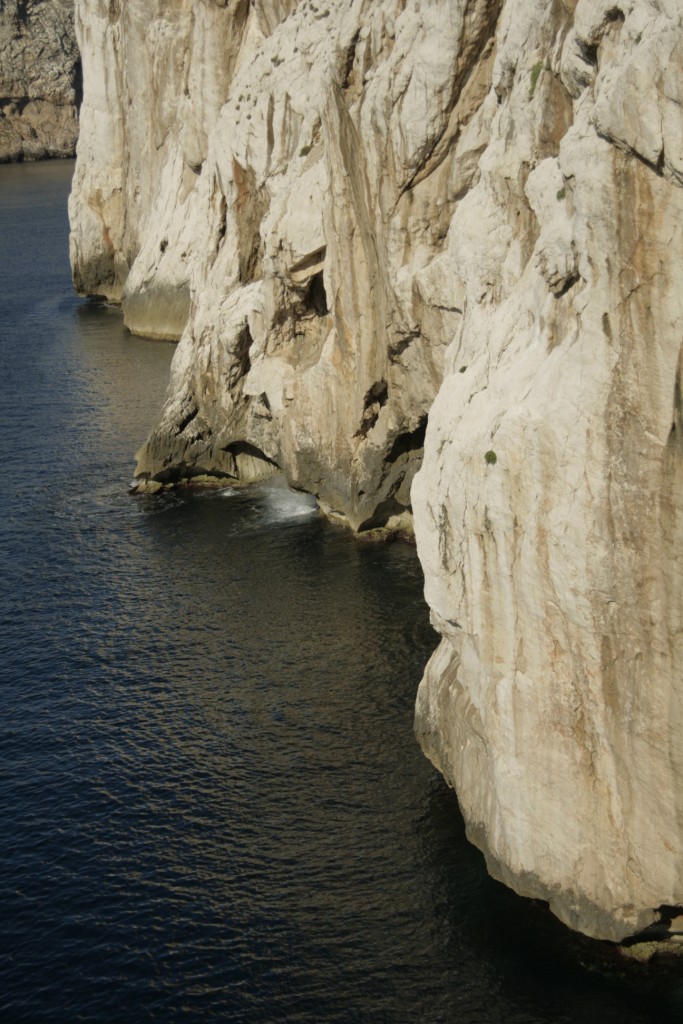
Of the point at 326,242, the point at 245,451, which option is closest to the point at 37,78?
the point at 245,451

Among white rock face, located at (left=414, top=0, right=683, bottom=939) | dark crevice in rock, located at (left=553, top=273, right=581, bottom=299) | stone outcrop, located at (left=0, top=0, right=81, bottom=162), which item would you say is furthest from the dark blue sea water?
stone outcrop, located at (left=0, top=0, right=81, bottom=162)

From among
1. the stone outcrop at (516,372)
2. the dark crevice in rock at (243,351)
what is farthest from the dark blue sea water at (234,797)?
the dark crevice in rock at (243,351)

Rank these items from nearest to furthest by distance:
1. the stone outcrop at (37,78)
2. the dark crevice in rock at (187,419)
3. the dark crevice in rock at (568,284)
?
the dark crevice in rock at (568,284), the dark crevice in rock at (187,419), the stone outcrop at (37,78)

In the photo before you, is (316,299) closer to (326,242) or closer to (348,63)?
(326,242)

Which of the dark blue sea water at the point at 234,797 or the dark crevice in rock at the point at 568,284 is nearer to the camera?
the dark crevice in rock at the point at 568,284

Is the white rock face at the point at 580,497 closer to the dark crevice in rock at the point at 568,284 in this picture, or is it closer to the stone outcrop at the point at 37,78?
the dark crevice in rock at the point at 568,284
